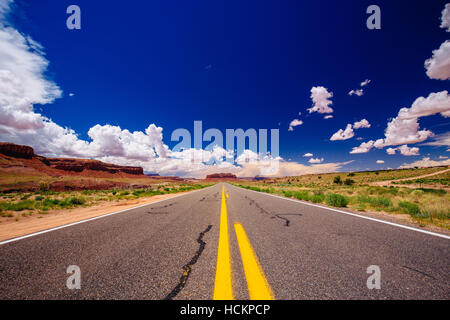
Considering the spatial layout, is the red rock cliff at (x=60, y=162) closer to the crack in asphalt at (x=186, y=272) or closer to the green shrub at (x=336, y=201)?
the crack in asphalt at (x=186, y=272)

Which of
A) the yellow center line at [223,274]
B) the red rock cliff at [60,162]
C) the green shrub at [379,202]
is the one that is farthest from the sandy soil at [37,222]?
the red rock cliff at [60,162]

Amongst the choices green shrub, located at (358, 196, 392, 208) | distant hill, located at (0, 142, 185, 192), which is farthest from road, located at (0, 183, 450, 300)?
distant hill, located at (0, 142, 185, 192)

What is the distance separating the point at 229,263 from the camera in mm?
2316

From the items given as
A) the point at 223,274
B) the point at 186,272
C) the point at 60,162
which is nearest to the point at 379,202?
the point at 223,274

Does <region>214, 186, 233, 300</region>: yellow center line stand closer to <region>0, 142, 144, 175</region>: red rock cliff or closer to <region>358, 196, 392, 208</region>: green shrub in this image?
<region>358, 196, 392, 208</region>: green shrub

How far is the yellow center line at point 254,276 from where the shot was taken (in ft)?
5.35

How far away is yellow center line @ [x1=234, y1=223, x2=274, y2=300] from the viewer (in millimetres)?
1631

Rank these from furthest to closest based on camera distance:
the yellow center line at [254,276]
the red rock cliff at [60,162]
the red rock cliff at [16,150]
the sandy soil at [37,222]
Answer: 1. the red rock cliff at [60,162]
2. the red rock cliff at [16,150]
3. the sandy soil at [37,222]
4. the yellow center line at [254,276]
